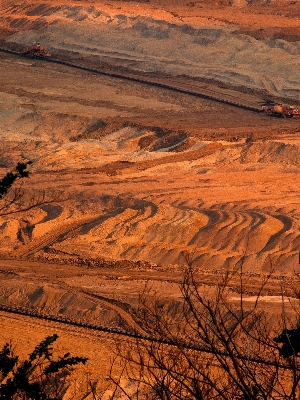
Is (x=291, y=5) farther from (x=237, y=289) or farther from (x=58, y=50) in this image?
(x=237, y=289)

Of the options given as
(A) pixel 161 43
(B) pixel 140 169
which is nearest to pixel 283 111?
(B) pixel 140 169

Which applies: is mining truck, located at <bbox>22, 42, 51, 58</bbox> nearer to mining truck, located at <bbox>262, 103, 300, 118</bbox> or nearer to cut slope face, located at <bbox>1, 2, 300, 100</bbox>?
cut slope face, located at <bbox>1, 2, 300, 100</bbox>

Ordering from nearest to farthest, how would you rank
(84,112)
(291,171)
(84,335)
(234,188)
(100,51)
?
(84,335) → (234,188) → (291,171) → (84,112) → (100,51)

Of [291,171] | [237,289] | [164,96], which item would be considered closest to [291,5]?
[164,96]

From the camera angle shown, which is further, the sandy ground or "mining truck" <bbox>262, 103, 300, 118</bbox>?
"mining truck" <bbox>262, 103, 300, 118</bbox>

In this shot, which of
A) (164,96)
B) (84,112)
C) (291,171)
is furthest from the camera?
(164,96)

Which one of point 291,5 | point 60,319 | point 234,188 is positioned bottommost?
point 291,5

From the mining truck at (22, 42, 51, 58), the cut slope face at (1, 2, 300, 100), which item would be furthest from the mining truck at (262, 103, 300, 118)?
the mining truck at (22, 42, 51, 58)

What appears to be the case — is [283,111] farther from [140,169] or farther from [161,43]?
[161,43]

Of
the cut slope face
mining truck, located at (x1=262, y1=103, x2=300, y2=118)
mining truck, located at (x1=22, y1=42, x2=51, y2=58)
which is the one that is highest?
mining truck, located at (x1=262, y1=103, x2=300, y2=118)
